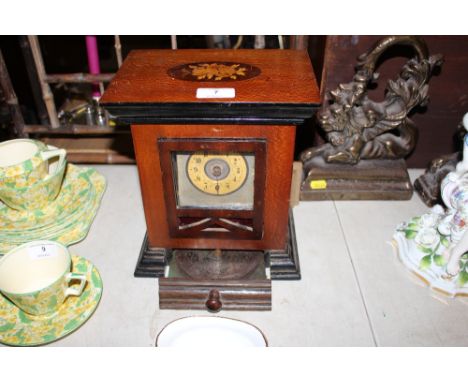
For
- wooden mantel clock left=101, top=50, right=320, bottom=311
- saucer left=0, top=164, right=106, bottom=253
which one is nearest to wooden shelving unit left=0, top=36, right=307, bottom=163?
saucer left=0, top=164, right=106, bottom=253

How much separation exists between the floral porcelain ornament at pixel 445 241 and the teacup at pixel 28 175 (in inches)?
33.3

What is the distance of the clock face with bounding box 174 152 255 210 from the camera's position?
0.83 meters

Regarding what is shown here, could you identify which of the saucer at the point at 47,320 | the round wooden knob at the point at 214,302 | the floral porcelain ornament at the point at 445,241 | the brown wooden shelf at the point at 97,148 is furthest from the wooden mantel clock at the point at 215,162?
the brown wooden shelf at the point at 97,148

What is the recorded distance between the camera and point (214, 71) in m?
0.84

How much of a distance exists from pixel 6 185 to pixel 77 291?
303 mm

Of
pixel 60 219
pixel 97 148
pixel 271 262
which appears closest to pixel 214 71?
pixel 271 262

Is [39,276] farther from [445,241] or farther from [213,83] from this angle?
[445,241]

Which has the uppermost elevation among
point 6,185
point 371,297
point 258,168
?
point 258,168

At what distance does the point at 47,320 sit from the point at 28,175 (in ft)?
1.07

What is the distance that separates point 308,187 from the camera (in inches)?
46.8

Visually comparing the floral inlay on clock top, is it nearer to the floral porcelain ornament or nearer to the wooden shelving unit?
the wooden shelving unit

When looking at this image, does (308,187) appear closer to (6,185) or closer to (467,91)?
(467,91)

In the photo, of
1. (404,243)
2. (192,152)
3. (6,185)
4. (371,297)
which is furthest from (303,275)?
(6,185)

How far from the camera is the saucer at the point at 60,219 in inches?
39.8
